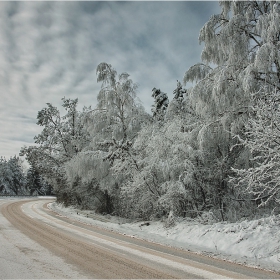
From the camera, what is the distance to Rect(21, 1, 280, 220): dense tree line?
9102 millimetres

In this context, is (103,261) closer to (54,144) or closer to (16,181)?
(54,144)

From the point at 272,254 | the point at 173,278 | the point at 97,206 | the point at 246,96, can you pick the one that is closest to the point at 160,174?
the point at 246,96

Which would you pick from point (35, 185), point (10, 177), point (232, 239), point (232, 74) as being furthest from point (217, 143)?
point (35, 185)

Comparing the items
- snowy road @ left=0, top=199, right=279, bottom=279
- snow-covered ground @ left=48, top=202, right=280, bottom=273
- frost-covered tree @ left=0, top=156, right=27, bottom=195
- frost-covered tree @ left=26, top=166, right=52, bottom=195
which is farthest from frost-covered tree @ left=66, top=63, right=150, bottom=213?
frost-covered tree @ left=26, top=166, right=52, bottom=195

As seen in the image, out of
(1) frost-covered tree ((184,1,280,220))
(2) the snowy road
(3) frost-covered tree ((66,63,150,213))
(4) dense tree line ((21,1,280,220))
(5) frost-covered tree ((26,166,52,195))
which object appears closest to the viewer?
(2) the snowy road

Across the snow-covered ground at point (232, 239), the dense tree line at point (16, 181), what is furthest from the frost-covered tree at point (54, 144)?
the dense tree line at point (16, 181)

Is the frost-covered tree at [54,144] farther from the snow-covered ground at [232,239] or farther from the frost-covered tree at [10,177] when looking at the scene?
the frost-covered tree at [10,177]

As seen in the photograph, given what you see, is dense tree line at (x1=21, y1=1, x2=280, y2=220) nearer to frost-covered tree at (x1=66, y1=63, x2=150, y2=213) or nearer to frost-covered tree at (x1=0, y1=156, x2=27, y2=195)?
frost-covered tree at (x1=66, y1=63, x2=150, y2=213)

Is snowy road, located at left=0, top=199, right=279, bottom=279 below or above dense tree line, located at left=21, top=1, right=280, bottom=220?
below

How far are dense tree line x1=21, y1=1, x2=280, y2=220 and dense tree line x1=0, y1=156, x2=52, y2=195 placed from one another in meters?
52.8

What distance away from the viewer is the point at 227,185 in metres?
12.3

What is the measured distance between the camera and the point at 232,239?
8.84 meters

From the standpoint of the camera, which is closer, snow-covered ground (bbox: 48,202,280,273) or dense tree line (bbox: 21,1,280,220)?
snow-covered ground (bbox: 48,202,280,273)

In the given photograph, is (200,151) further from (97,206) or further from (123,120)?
(97,206)
